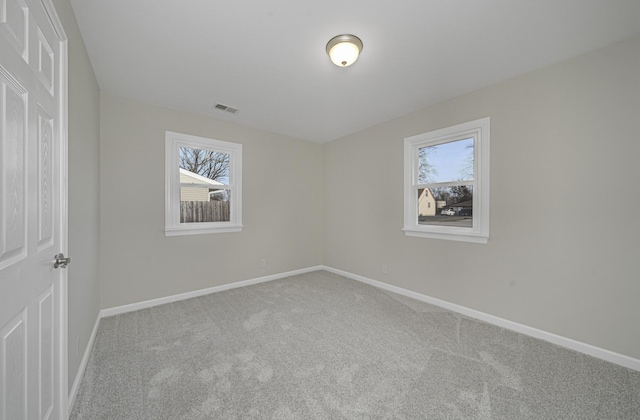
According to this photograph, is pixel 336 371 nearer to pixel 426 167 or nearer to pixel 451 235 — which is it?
pixel 451 235

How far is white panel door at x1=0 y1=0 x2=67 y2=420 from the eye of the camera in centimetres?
88

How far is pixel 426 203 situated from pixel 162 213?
11.2 feet

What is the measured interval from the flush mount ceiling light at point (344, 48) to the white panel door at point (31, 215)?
5.48ft

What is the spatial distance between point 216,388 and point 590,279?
3070 millimetres

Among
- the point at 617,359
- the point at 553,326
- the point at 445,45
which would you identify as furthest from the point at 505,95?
the point at 617,359

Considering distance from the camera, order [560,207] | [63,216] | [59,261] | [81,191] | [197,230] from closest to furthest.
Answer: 1. [59,261]
2. [63,216]
3. [81,191]
4. [560,207]
5. [197,230]

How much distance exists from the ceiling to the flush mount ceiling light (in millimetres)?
53

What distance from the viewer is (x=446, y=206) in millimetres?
3166

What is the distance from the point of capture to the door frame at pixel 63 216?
4.54ft

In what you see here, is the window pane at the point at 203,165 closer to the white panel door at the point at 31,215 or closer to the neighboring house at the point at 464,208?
the white panel door at the point at 31,215

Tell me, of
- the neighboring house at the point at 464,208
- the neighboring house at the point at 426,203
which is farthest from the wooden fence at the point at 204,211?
the neighboring house at the point at 464,208

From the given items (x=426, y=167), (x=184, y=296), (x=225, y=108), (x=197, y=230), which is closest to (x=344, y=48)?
(x=225, y=108)

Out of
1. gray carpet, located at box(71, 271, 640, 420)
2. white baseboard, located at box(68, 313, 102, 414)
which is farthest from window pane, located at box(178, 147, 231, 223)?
white baseboard, located at box(68, 313, 102, 414)

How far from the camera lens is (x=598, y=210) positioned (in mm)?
2074
